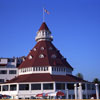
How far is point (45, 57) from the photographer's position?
66688 mm

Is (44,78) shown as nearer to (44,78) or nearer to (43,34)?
(44,78)

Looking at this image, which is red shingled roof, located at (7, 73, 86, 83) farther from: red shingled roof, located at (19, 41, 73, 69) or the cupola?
the cupola

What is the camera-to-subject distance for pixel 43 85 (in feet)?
197

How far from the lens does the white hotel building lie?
194ft

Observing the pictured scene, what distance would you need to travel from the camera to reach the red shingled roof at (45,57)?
64.8m

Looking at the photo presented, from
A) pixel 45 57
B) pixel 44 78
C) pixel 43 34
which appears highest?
pixel 43 34

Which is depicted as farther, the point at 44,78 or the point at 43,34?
the point at 43,34

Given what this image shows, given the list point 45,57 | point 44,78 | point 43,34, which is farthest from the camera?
point 43,34

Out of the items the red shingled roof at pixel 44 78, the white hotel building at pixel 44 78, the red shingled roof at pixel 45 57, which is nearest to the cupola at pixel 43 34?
the white hotel building at pixel 44 78

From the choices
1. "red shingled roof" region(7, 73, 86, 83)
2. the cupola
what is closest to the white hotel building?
"red shingled roof" region(7, 73, 86, 83)

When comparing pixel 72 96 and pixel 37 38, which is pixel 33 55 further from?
pixel 72 96

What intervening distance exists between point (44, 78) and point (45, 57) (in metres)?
8.43

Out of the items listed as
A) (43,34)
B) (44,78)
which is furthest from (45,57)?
(43,34)

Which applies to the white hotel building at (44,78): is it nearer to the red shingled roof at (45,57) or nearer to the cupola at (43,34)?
the red shingled roof at (45,57)
